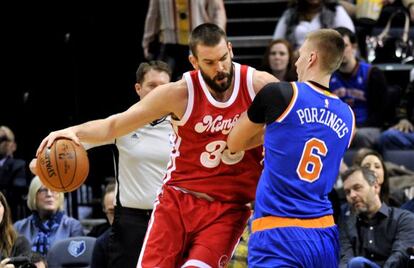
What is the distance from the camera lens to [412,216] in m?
7.87

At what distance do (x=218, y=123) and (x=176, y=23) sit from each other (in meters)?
4.98

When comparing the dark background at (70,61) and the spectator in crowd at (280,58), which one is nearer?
the spectator in crowd at (280,58)

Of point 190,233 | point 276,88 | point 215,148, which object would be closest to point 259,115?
point 276,88

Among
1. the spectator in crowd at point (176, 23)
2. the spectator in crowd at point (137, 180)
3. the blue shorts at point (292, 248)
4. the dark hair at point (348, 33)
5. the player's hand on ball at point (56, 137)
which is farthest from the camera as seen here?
the spectator in crowd at point (176, 23)

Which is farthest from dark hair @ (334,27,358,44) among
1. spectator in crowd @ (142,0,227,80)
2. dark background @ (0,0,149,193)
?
dark background @ (0,0,149,193)

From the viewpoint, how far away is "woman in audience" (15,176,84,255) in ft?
29.9

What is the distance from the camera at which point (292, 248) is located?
18.1 ft

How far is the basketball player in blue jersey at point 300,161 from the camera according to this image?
18.2ft

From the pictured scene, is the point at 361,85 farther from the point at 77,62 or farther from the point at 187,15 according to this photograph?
the point at 77,62

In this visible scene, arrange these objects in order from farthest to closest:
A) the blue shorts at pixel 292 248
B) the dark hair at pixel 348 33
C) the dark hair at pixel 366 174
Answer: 1. the dark hair at pixel 348 33
2. the dark hair at pixel 366 174
3. the blue shorts at pixel 292 248

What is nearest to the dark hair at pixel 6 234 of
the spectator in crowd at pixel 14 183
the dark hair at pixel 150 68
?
the dark hair at pixel 150 68

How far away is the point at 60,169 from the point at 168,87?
0.78 m

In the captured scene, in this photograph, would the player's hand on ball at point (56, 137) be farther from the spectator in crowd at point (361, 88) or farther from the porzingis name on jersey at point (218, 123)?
the spectator in crowd at point (361, 88)

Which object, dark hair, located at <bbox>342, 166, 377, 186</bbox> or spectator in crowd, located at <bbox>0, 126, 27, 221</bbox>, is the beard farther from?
spectator in crowd, located at <bbox>0, 126, 27, 221</bbox>
